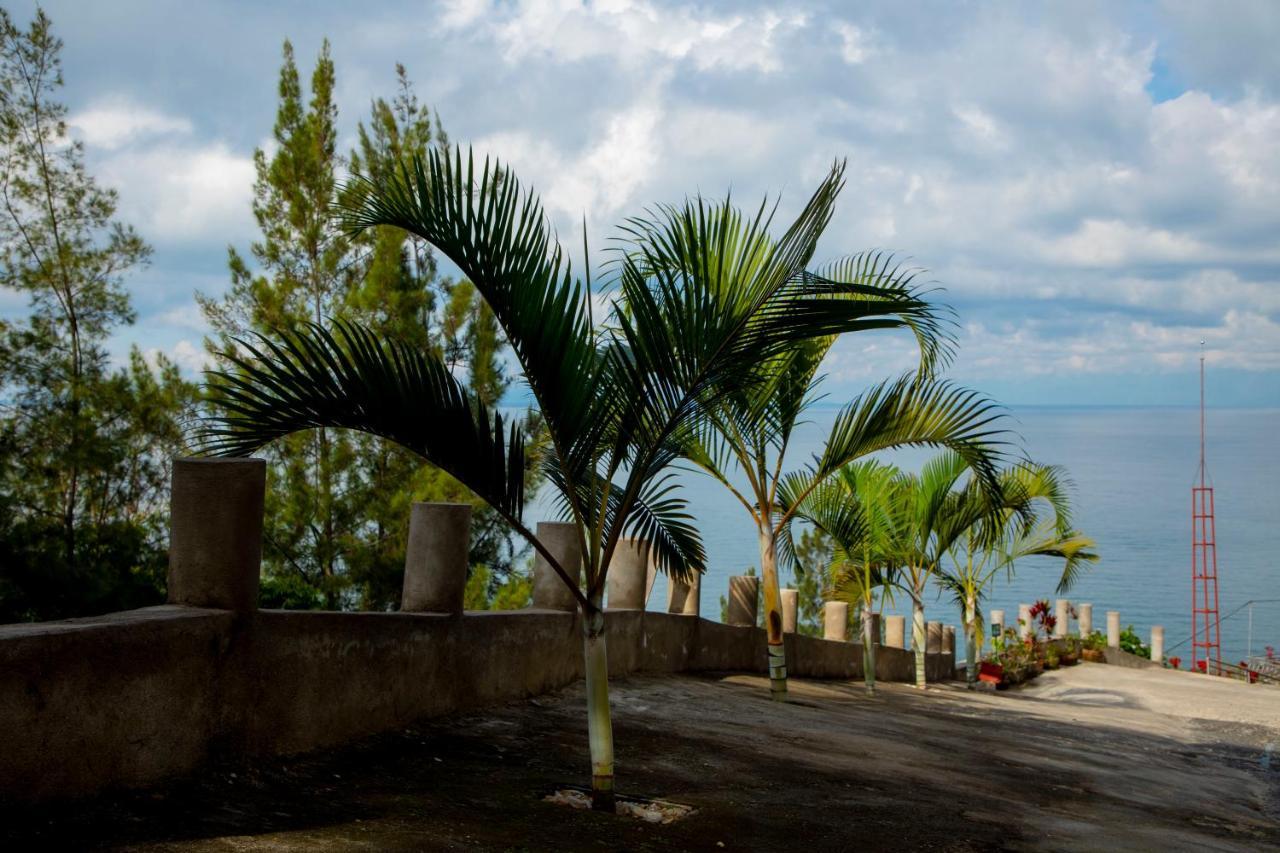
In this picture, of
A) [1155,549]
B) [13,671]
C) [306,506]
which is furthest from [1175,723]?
[1155,549]

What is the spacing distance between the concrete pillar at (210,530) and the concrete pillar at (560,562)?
2882 mm

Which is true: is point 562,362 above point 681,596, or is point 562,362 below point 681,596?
above

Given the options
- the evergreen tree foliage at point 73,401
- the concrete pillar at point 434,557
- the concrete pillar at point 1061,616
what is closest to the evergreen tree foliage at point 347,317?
the evergreen tree foliage at point 73,401

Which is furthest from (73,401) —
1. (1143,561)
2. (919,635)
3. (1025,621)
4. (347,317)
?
(1143,561)

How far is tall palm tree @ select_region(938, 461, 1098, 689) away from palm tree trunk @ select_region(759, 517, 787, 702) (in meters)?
5.24

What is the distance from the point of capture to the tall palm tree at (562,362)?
4.87 metres

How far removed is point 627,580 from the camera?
9.75 metres

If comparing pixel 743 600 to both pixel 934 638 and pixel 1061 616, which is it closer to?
pixel 934 638

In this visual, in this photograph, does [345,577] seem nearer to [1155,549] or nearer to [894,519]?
[894,519]

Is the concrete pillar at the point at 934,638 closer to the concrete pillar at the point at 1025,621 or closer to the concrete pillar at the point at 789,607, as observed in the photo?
the concrete pillar at the point at 1025,621

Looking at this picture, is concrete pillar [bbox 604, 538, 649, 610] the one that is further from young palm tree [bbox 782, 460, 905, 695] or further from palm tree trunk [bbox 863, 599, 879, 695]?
palm tree trunk [bbox 863, 599, 879, 695]

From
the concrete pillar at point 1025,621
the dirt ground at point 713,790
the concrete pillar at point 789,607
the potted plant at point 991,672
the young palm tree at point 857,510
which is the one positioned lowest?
the potted plant at point 991,672

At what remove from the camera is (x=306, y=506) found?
16.0 meters

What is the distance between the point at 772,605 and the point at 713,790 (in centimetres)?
527
